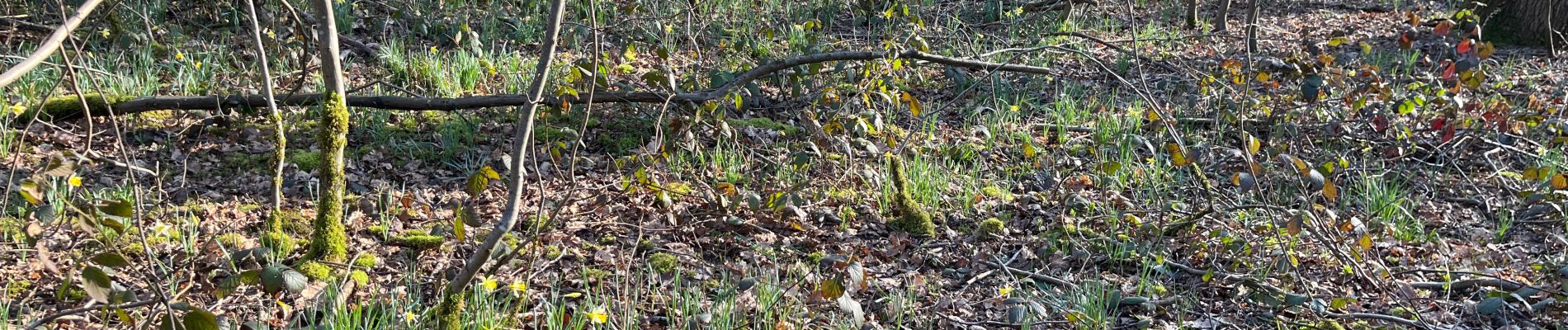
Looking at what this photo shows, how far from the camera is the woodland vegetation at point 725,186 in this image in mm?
2824

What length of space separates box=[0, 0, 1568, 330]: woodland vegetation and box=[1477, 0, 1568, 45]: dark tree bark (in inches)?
19.9

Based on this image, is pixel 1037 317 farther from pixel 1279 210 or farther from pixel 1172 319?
pixel 1279 210

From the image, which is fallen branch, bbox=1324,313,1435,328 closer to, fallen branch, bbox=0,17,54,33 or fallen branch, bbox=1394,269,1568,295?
fallen branch, bbox=1394,269,1568,295

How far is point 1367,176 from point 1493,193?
0.63m

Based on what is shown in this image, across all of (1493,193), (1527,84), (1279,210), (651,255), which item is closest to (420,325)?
(651,255)

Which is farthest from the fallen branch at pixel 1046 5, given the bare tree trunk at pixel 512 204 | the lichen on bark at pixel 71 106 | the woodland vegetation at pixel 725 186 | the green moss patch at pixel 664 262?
the lichen on bark at pixel 71 106

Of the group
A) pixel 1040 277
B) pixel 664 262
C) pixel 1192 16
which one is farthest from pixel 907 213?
pixel 1192 16

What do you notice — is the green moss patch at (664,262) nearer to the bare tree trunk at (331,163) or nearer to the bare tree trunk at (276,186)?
the bare tree trunk at (331,163)

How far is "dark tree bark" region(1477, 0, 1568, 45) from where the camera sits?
647 cm

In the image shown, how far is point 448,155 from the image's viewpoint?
418cm

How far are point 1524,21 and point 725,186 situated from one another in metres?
6.06

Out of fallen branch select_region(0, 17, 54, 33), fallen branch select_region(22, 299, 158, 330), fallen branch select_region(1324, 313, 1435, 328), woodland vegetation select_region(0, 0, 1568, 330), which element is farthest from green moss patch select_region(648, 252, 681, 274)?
fallen branch select_region(0, 17, 54, 33)

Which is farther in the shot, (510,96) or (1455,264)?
(510,96)

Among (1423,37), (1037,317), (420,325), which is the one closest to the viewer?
(420,325)
